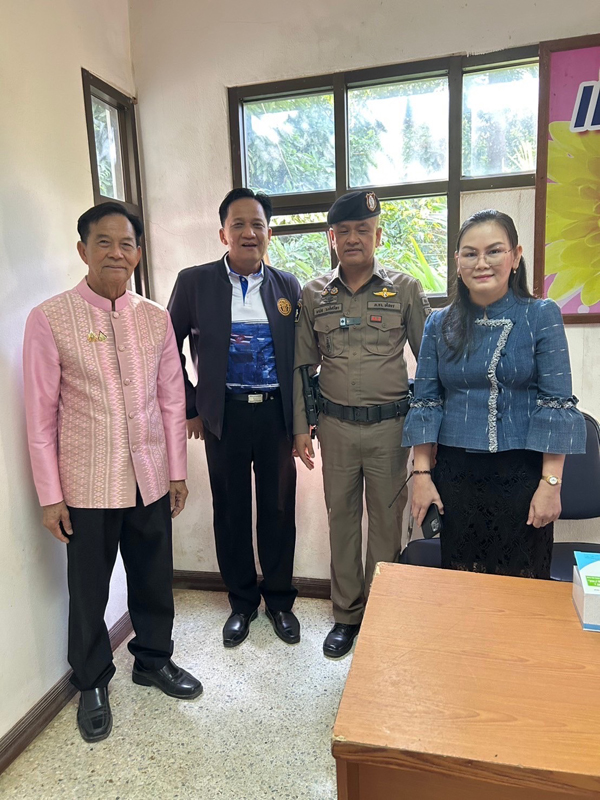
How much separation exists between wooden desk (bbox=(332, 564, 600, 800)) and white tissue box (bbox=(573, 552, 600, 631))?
0.02m

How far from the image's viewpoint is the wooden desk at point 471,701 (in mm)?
795

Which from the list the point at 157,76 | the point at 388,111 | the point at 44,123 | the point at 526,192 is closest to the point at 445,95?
the point at 388,111

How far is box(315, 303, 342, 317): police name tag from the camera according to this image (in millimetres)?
2092

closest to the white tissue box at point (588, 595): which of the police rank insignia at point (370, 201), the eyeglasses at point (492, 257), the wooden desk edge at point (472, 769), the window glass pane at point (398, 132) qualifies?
the wooden desk edge at point (472, 769)

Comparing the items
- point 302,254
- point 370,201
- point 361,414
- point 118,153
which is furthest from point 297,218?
point 361,414

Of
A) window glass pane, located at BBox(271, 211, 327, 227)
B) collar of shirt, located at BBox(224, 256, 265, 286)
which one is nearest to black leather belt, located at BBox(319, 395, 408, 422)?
collar of shirt, located at BBox(224, 256, 265, 286)

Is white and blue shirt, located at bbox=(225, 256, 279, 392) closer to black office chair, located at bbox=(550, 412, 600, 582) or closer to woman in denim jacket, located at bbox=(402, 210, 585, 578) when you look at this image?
woman in denim jacket, located at bbox=(402, 210, 585, 578)

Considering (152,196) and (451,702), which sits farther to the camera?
(152,196)

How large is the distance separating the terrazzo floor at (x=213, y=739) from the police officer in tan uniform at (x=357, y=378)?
0.24 m

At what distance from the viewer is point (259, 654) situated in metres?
2.23

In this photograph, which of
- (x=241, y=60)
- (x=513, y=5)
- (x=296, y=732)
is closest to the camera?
(x=296, y=732)

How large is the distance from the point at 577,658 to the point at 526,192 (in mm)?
1819

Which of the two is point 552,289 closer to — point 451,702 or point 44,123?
point 451,702

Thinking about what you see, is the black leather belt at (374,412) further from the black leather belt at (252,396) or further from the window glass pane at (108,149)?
the window glass pane at (108,149)
